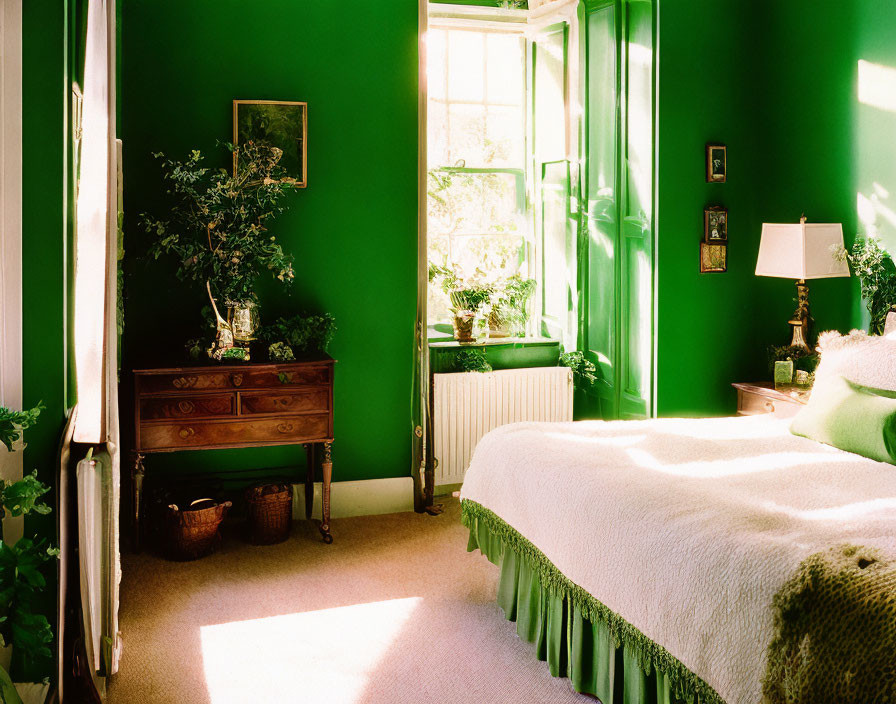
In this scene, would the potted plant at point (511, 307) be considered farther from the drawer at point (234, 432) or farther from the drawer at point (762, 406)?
the drawer at point (234, 432)

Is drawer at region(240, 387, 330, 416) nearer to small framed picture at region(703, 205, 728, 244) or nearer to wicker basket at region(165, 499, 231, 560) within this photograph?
wicker basket at region(165, 499, 231, 560)

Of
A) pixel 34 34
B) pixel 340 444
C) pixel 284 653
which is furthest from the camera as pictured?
pixel 340 444

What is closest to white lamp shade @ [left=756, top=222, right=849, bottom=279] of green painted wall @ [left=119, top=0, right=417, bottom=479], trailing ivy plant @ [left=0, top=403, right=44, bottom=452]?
green painted wall @ [left=119, top=0, right=417, bottom=479]

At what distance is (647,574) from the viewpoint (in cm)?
228

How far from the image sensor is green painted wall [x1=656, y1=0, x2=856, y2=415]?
450 centimetres

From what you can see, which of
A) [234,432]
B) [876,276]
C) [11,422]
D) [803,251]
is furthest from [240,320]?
[876,276]

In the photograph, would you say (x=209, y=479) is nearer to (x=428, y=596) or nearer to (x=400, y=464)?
(x=400, y=464)

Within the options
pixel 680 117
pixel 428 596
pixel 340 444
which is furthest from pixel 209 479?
pixel 680 117

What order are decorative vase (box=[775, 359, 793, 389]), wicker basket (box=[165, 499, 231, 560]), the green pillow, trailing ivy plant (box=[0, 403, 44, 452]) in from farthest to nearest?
decorative vase (box=[775, 359, 793, 389]) → wicker basket (box=[165, 499, 231, 560]) → the green pillow → trailing ivy plant (box=[0, 403, 44, 452])

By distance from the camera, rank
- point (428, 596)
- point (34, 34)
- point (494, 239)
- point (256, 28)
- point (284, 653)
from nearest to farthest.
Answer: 1. point (34, 34)
2. point (284, 653)
3. point (428, 596)
4. point (256, 28)
5. point (494, 239)

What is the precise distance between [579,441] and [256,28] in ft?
8.80

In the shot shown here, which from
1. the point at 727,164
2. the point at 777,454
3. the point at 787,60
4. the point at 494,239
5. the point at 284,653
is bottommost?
the point at 284,653

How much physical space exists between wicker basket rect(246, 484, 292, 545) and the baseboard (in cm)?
33

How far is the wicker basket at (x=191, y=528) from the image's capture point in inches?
154
